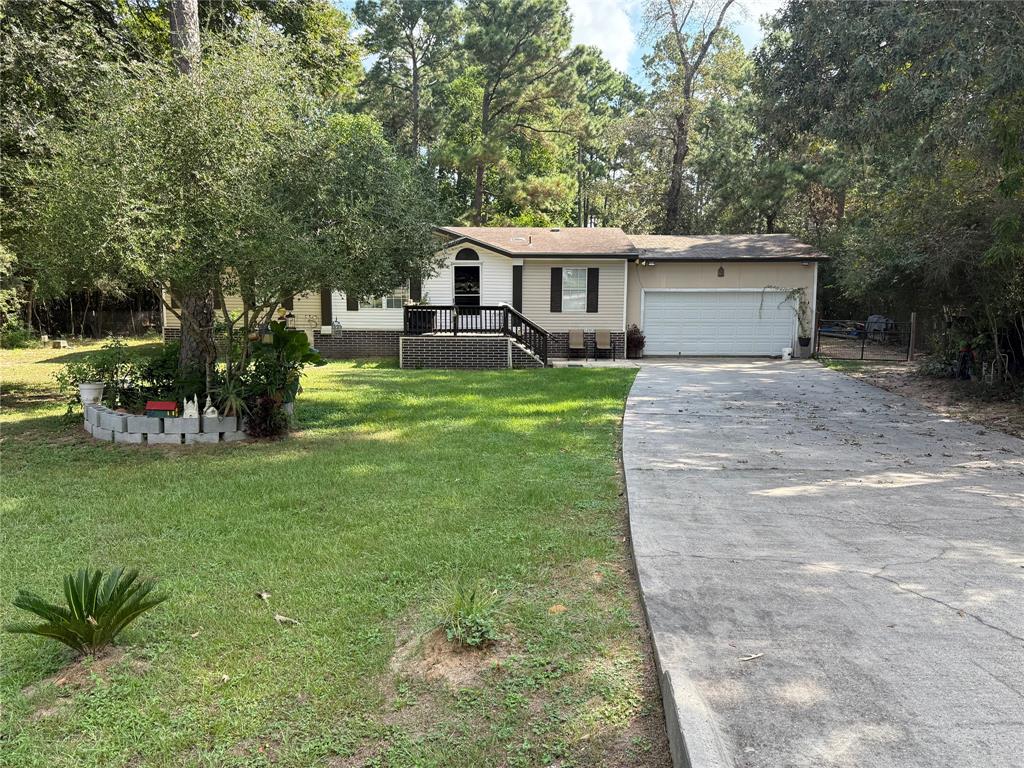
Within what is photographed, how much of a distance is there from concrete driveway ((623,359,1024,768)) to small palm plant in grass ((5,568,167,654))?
2338 millimetres

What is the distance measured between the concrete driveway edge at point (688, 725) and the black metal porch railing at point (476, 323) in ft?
45.0

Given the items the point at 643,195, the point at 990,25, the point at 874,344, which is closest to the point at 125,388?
the point at 990,25

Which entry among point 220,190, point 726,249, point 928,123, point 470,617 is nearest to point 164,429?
point 220,190

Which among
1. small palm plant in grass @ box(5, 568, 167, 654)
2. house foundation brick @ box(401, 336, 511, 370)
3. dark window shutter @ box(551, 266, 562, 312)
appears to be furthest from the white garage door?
small palm plant in grass @ box(5, 568, 167, 654)

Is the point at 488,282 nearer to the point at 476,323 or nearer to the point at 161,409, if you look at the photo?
the point at 476,323

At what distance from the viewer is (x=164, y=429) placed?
294 inches

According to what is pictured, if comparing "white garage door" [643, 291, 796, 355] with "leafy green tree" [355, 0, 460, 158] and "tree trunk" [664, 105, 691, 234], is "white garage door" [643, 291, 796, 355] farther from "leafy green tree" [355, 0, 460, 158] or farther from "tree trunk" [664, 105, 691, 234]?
"leafy green tree" [355, 0, 460, 158]

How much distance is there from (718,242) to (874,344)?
6001 mm

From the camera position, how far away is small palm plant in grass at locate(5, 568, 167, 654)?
2877 mm

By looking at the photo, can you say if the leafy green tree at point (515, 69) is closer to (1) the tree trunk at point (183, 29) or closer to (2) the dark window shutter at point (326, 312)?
(2) the dark window shutter at point (326, 312)

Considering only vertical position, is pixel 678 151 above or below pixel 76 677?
above

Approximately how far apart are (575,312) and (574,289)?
62 cm

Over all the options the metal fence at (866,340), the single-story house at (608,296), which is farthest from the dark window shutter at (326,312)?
the metal fence at (866,340)

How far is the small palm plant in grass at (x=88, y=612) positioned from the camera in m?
2.88
